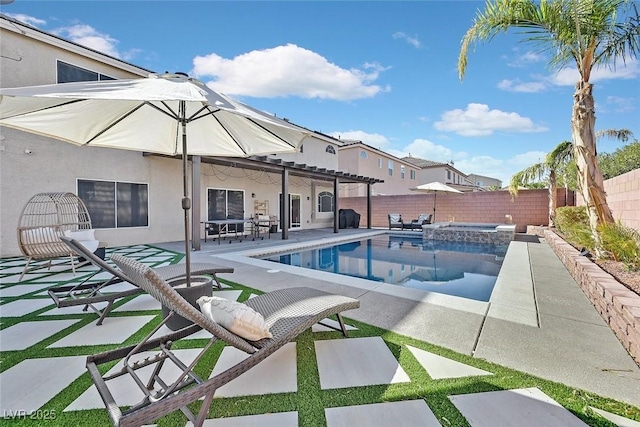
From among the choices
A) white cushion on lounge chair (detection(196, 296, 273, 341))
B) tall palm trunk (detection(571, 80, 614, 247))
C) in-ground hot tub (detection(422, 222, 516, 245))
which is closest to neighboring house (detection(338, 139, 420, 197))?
in-ground hot tub (detection(422, 222, 516, 245))

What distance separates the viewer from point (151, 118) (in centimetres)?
411

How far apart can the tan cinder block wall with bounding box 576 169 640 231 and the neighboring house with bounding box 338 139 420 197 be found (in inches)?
516

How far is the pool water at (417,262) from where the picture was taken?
635 centimetres

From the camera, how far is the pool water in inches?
250

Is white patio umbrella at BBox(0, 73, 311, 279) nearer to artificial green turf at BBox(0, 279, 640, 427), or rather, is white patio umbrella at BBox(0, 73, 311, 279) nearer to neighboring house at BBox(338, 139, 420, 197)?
artificial green turf at BBox(0, 279, 640, 427)

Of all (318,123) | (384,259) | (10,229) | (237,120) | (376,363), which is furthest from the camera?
(318,123)

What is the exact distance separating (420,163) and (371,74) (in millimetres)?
20773

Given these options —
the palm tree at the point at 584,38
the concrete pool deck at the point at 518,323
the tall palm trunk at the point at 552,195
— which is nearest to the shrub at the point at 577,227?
the palm tree at the point at 584,38

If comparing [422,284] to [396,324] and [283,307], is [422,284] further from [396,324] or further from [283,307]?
[283,307]

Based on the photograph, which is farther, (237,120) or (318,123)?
(318,123)

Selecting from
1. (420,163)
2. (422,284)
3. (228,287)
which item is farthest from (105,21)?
(420,163)

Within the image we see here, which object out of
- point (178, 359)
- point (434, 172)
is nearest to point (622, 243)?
point (178, 359)

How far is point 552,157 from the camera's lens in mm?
13188

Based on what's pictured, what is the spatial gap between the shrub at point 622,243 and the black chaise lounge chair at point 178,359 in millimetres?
4817
